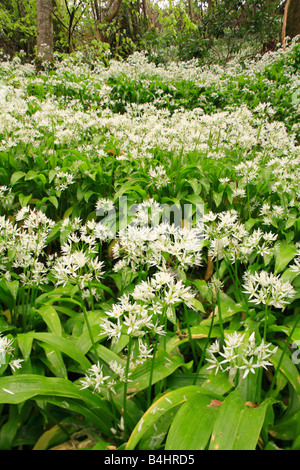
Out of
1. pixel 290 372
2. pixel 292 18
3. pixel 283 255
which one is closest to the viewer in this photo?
pixel 290 372

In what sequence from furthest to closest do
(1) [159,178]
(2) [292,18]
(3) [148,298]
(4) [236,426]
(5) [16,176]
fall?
1. (2) [292,18]
2. (5) [16,176]
3. (1) [159,178]
4. (3) [148,298]
5. (4) [236,426]

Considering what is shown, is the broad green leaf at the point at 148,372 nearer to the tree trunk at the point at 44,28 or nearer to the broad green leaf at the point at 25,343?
the broad green leaf at the point at 25,343

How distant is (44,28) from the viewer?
868 centimetres

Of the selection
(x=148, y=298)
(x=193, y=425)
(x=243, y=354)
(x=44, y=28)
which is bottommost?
(x=193, y=425)

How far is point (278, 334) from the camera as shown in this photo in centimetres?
188

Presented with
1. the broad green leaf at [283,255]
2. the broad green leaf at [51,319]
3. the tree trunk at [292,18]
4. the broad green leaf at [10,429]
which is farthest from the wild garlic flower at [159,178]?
the tree trunk at [292,18]

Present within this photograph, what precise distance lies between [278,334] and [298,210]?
1267 millimetres

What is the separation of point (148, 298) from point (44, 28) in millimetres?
10385

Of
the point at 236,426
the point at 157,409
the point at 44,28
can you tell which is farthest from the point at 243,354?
the point at 44,28

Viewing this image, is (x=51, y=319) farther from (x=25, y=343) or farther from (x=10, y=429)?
(x=10, y=429)

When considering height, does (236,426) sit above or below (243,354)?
below

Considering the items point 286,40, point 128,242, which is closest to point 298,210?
point 128,242

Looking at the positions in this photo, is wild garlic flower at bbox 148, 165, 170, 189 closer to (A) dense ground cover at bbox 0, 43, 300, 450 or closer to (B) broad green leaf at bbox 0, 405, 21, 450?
(A) dense ground cover at bbox 0, 43, 300, 450

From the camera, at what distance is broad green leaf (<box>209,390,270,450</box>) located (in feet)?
3.33
